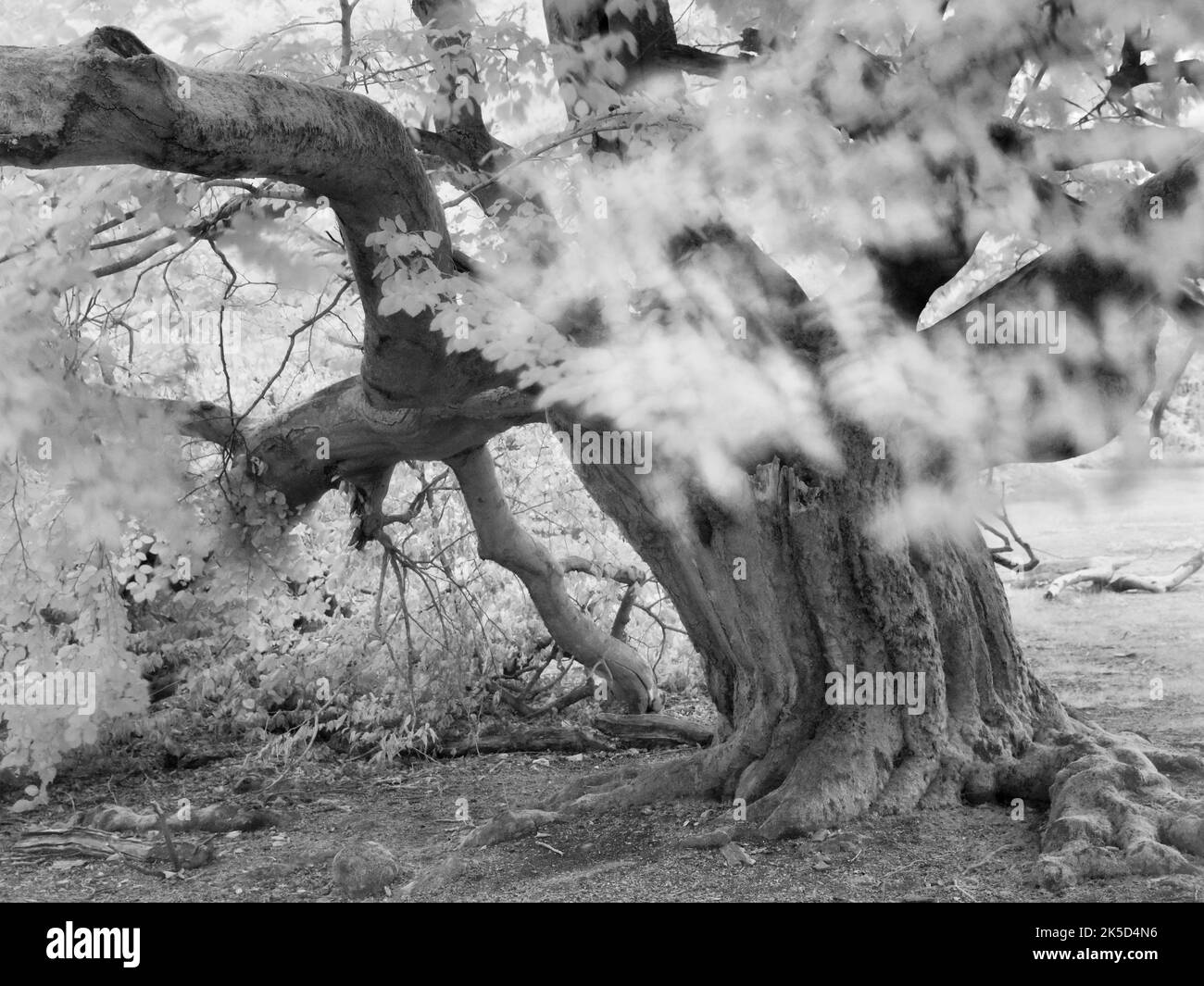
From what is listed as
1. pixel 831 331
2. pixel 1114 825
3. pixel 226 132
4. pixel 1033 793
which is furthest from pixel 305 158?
pixel 1033 793

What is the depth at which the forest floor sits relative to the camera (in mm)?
4668

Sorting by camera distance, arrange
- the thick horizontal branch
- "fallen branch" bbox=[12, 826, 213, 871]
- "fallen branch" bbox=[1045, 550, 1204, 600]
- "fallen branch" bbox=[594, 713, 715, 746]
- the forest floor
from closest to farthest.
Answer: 1. the thick horizontal branch
2. the forest floor
3. "fallen branch" bbox=[12, 826, 213, 871]
4. "fallen branch" bbox=[594, 713, 715, 746]
5. "fallen branch" bbox=[1045, 550, 1204, 600]

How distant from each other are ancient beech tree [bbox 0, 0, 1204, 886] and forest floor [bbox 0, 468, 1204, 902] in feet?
0.63

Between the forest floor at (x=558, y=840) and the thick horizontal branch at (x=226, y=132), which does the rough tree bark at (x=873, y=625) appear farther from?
the thick horizontal branch at (x=226, y=132)

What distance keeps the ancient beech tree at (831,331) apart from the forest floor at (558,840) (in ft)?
0.63

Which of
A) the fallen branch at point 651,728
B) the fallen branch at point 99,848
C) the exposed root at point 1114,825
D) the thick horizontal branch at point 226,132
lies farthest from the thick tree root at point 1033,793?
the thick horizontal branch at point 226,132

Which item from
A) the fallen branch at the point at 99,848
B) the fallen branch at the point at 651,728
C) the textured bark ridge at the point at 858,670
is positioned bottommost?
the fallen branch at the point at 99,848

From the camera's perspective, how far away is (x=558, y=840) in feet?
18.0

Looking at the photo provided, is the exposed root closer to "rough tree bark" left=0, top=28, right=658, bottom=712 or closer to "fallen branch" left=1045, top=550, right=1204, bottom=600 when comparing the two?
"rough tree bark" left=0, top=28, right=658, bottom=712

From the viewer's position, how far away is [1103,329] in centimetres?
496

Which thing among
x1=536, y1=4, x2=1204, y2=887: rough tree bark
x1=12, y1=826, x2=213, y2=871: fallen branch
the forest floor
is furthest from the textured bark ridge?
x1=12, y1=826, x2=213, y2=871: fallen branch

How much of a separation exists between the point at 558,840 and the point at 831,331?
8.64 feet

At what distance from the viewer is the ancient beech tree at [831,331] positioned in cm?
445

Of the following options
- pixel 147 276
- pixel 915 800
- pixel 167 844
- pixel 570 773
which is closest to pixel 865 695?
pixel 915 800
